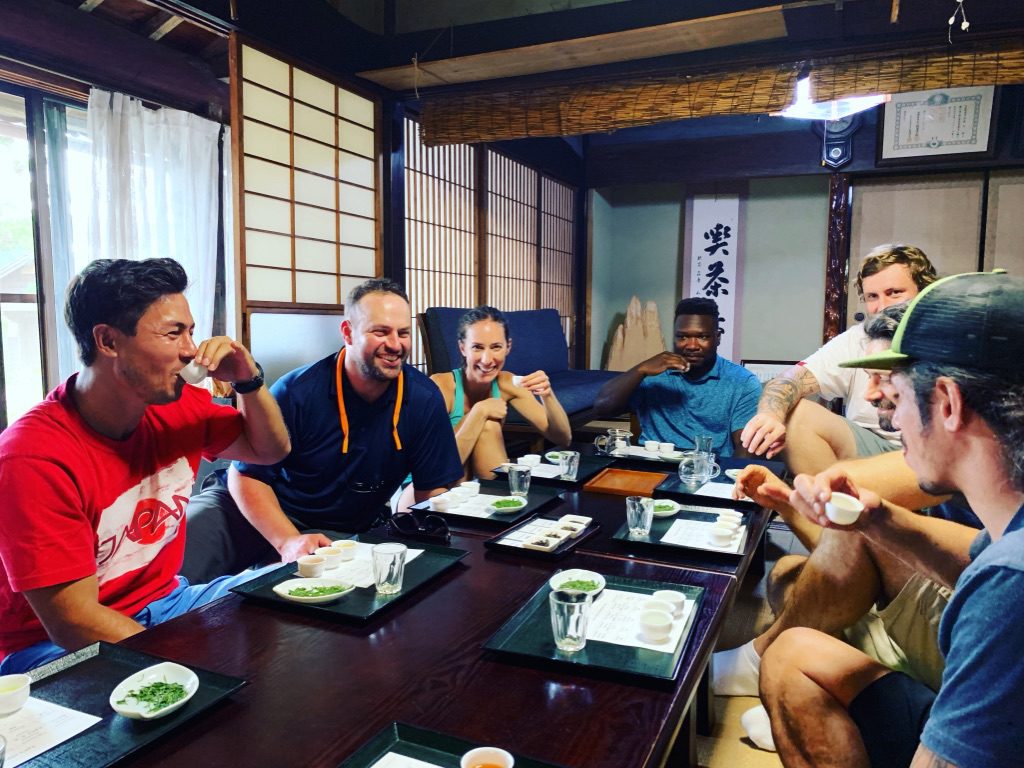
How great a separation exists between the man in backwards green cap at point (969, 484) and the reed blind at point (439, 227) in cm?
414

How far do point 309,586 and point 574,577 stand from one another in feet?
1.64

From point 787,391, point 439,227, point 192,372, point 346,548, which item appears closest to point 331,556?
point 346,548

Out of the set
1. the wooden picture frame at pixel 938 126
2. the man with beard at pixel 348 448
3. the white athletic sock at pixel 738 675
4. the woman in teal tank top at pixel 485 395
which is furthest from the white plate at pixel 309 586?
the wooden picture frame at pixel 938 126

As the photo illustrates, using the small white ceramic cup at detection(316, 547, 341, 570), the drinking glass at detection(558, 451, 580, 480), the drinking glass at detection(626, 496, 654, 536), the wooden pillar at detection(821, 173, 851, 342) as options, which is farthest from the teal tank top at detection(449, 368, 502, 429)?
the wooden pillar at detection(821, 173, 851, 342)

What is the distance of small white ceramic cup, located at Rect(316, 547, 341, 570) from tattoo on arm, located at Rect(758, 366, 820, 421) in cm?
180

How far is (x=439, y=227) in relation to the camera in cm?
530

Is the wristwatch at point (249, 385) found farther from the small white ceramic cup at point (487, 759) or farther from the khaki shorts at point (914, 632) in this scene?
the khaki shorts at point (914, 632)

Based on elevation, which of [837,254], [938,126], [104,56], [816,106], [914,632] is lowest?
[914,632]

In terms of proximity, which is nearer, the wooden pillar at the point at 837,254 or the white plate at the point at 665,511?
the white plate at the point at 665,511

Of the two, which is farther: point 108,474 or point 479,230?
point 479,230

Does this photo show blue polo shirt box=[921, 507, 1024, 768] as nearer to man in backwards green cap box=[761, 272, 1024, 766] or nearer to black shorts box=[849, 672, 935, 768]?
man in backwards green cap box=[761, 272, 1024, 766]

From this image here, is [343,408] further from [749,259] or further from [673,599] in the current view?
[749,259]

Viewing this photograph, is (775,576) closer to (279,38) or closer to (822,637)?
(822,637)

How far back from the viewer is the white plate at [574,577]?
1.30 metres
